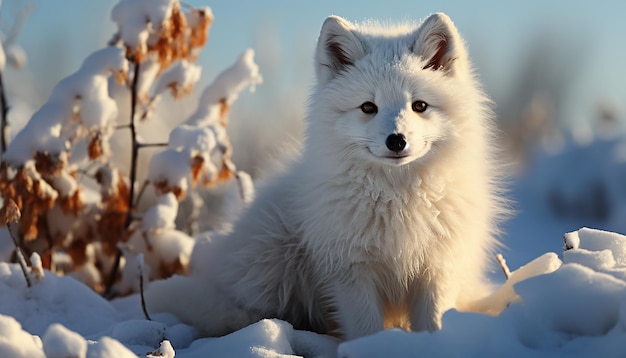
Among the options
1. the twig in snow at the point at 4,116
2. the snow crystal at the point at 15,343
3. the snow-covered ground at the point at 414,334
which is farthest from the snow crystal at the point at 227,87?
the snow crystal at the point at 15,343

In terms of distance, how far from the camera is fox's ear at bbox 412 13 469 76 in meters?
3.41

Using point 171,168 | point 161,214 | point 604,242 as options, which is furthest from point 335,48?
point 161,214

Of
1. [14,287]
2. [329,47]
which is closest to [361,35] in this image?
[329,47]

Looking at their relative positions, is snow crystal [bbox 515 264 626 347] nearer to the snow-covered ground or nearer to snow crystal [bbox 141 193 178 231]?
the snow-covered ground

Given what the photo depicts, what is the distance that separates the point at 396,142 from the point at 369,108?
0.32 m

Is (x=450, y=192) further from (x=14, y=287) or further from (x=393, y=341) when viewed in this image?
(x=14, y=287)

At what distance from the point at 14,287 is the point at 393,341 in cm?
236

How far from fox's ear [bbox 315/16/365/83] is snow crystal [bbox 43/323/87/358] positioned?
202 cm

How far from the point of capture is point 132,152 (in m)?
4.93

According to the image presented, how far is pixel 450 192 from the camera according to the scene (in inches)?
137

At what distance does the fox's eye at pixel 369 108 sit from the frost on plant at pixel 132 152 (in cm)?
173

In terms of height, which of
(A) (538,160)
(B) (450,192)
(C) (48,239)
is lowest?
(A) (538,160)

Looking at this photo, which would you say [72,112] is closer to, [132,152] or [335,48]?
[132,152]

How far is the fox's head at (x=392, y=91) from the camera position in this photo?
3.15 metres
